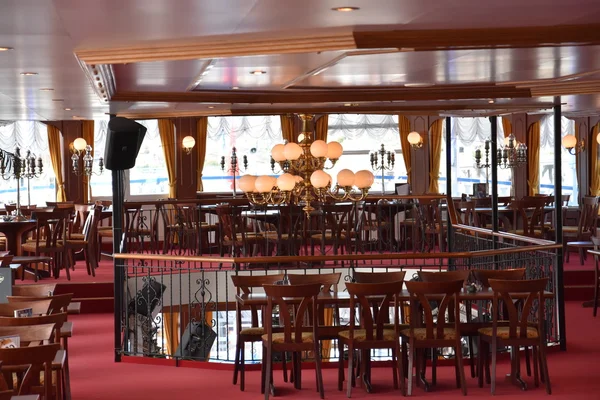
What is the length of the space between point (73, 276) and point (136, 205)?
53.1 inches

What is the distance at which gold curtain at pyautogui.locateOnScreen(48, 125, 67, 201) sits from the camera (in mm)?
16391

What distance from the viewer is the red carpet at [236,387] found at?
22.7ft

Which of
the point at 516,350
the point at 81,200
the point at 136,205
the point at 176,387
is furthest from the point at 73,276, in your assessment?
the point at 516,350

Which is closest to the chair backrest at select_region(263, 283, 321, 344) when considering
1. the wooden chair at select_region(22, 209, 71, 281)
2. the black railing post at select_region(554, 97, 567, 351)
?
the black railing post at select_region(554, 97, 567, 351)

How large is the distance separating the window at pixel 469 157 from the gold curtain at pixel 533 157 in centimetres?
57

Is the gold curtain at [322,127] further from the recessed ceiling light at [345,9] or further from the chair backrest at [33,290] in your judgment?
the recessed ceiling light at [345,9]

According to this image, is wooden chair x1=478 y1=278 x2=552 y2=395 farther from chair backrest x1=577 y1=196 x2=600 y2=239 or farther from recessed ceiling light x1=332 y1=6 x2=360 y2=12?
chair backrest x1=577 y1=196 x2=600 y2=239

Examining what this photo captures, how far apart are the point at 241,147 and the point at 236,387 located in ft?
35.0

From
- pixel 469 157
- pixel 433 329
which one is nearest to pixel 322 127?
pixel 469 157

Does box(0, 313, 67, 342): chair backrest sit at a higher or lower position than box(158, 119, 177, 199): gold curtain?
lower

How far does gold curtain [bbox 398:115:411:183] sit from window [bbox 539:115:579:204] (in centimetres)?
272

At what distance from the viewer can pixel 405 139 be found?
17422 mm

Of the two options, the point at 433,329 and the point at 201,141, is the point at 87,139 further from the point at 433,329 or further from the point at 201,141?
the point at 433,329

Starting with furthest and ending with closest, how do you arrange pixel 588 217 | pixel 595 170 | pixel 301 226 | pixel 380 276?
pixel 595 170 < pixel 588 217 < pixel 301 226 < pixel 380 276
